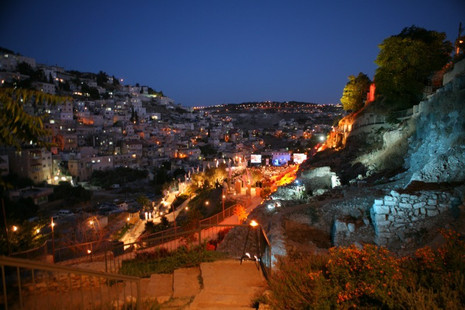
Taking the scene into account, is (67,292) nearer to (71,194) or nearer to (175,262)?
(175,262)

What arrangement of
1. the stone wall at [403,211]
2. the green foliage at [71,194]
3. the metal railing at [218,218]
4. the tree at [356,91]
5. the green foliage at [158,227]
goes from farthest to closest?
the green foliage at [71,194] → the tree at [356,91] → the green foliage at [158,227] → the metal railing at [218,218] → the stone wall at [403,211]

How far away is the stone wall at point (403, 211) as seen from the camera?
893cm

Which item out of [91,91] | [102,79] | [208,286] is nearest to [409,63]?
[208,286]

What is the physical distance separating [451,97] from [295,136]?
87233 millimetres

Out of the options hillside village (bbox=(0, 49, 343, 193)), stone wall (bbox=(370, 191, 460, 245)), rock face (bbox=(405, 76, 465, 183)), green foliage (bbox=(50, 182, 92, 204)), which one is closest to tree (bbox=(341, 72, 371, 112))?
rock face (bbox=(405, 76, 465, 183))

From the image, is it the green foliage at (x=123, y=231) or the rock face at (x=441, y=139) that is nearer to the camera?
the rock face at (x=441, y=139)

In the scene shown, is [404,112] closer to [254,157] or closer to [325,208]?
[325,208]

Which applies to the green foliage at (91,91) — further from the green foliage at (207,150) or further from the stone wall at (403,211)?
the stone wall at (403,211)

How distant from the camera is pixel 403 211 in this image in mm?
9305

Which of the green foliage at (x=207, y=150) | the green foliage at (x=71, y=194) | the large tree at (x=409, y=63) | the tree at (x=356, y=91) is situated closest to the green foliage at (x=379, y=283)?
the large tree at (x=409, y=63)

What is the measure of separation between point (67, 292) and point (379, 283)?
6647 mm

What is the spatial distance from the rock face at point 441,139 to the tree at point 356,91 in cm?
1712

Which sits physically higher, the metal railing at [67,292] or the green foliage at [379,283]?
the green foliage at [379,283]

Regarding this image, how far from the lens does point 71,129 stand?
6944 centimetres
